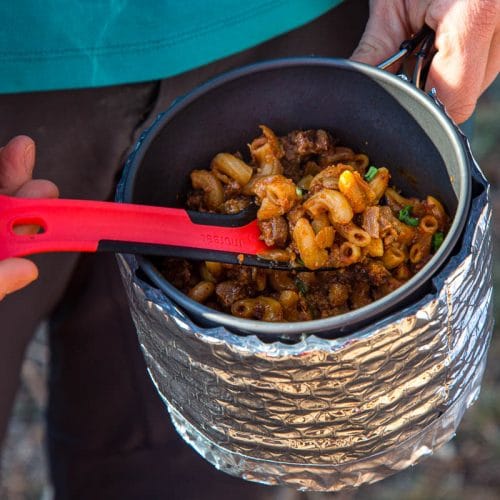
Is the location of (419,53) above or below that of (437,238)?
above

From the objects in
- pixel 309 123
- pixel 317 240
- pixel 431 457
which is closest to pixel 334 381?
pixel 317 240

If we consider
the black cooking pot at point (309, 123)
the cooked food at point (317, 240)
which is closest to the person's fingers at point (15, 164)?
the black cooking pot at point (309, 123)

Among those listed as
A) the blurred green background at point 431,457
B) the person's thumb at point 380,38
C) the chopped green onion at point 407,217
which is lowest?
the blurred green background at point 431,457

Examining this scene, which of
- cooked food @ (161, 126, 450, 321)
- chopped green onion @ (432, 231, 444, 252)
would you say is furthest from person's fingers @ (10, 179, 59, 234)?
chopped green onion @ (432, 231, 444, 252)

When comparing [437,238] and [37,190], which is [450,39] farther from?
[37,190]

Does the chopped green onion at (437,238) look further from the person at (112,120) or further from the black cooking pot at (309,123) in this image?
the person at (112,120)

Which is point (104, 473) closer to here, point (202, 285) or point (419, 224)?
point (202, 285)

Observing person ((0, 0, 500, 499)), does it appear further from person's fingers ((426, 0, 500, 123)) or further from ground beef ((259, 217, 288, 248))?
ground beef ((259, 217, 288, 248))
